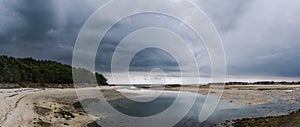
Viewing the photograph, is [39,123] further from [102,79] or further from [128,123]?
[102,79]

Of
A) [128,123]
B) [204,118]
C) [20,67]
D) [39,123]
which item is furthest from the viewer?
[20,67]

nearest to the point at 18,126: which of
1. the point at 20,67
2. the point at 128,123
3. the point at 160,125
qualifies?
the point at 128,123

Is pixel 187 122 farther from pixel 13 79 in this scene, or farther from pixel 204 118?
pixel 13 79

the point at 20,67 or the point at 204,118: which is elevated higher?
the point at 20,67

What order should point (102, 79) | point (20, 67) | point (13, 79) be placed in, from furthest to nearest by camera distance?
point (102, 79) < point (20, 67) < point (13, 79)

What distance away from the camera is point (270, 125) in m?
27.0

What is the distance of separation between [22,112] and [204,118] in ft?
70.3

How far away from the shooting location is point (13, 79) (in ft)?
339

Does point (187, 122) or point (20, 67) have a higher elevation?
point (20, 67)

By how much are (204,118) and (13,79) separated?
89067mm

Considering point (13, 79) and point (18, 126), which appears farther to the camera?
point (13, 79)

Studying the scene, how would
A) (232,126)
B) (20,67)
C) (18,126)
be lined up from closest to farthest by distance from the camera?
(18,126) → (232,126) → (20,67)

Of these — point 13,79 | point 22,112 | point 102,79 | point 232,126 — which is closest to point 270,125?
point 232,126

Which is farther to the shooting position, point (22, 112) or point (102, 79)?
point (102, 79)
